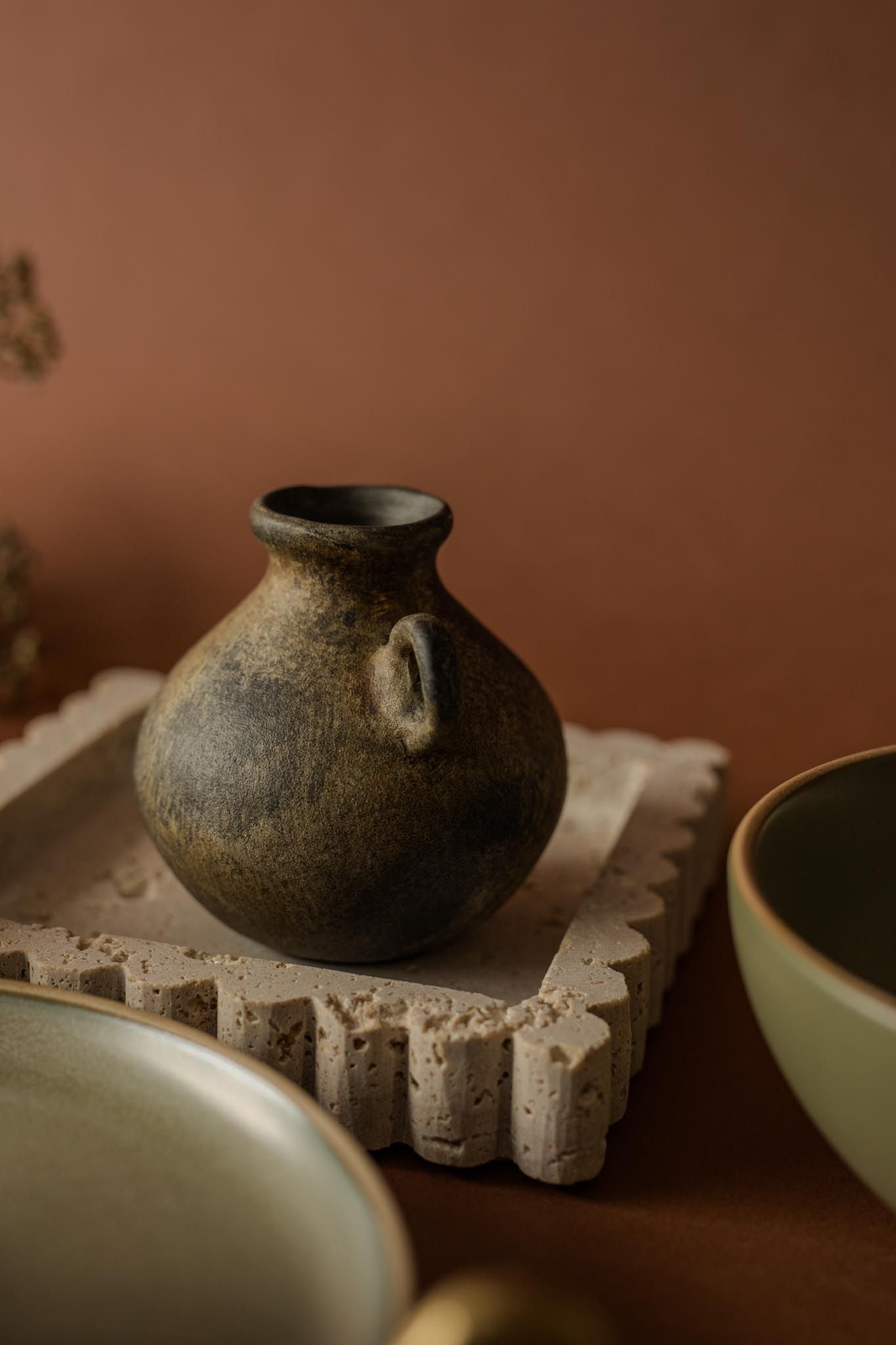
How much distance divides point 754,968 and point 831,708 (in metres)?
0.80

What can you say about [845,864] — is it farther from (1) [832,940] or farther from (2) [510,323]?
(2) [510,323]

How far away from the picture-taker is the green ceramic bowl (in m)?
0.48

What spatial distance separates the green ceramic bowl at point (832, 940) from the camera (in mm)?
477

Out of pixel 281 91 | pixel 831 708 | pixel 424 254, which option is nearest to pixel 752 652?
pixel 831 708

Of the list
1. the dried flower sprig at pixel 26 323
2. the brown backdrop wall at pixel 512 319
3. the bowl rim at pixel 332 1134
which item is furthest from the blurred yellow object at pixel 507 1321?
the dried flower sprig at pixel 26 323

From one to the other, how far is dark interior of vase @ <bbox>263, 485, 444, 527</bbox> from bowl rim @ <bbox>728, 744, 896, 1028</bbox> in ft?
0.85

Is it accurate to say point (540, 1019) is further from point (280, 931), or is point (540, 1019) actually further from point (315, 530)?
point (315, 530)

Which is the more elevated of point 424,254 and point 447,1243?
point 424,254

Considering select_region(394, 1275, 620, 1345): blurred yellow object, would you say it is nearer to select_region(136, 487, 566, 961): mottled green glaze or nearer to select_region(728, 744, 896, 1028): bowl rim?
select_region(728, 744, 896, 1028): bowl rim

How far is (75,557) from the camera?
4.54ft

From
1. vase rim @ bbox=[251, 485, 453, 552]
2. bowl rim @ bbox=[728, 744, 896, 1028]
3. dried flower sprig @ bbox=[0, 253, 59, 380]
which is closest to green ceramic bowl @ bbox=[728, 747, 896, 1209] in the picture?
bowl rim @ bbox=[728, 744, 896, 1028]

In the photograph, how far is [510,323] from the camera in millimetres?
1241

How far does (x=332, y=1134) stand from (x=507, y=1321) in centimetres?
14

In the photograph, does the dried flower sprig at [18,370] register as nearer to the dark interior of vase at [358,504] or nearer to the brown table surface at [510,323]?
the brown table surface at [510,323]
